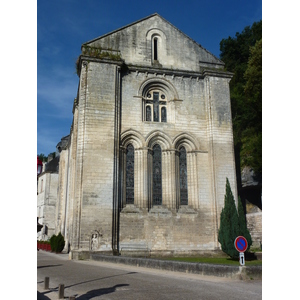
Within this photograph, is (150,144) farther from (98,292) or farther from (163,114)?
(98,292)

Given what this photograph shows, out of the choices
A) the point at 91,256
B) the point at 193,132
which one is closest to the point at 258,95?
the point at 193,132

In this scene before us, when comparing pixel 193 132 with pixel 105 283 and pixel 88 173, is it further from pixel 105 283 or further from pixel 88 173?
pixel 105 283

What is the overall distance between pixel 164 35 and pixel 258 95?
6797mm

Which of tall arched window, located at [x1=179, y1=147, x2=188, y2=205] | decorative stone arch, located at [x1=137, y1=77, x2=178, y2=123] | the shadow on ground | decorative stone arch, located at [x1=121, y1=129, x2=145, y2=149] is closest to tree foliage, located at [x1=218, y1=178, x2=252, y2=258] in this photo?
tall arched window, located at [x1=179, y1=147, x2=188, y2=205]

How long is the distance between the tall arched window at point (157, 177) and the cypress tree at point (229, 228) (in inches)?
161

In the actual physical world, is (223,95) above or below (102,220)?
above

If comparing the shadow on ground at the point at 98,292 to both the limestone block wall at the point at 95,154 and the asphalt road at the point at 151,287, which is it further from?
the limestone block wall at the point at 95,154

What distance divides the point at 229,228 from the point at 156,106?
27.3 ft

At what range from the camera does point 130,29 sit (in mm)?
20594

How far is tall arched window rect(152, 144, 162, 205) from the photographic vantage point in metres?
18.8

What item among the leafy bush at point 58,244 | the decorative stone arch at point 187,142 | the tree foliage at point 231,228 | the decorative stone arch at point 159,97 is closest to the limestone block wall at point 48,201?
the leafy bush at point 58,244

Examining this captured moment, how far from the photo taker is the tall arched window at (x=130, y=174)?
18.4m

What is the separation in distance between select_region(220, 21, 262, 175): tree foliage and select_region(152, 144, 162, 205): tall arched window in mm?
6218
